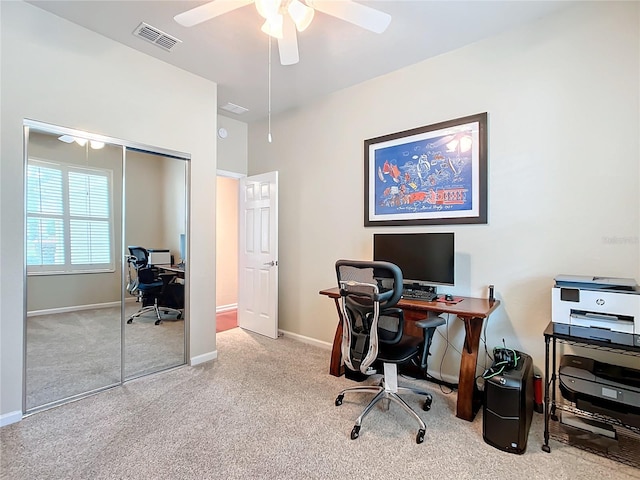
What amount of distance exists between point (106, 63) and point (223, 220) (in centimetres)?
314

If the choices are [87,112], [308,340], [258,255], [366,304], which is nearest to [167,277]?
[258,255]

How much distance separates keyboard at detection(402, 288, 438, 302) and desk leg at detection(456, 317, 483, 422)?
0.34 m

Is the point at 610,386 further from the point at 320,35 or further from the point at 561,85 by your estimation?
the point at 320,35

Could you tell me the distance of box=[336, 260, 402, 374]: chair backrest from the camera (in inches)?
80.6

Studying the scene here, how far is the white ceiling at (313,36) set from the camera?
2.27m

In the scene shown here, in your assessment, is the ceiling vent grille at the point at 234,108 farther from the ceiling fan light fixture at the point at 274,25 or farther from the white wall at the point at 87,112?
the ceiling fan light fixture at the point at 274,25

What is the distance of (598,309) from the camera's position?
187cm

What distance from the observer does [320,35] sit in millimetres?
2557

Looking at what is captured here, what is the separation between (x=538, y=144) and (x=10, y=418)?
4.28m

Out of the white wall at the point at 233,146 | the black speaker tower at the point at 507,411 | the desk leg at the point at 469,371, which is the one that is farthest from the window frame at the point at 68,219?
the black speaker tower at the point at 507,411

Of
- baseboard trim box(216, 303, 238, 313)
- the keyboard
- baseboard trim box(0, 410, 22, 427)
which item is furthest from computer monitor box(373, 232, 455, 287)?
baseboard trim box(216, 303, 238, 313)

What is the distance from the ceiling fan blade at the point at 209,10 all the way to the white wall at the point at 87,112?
126cm

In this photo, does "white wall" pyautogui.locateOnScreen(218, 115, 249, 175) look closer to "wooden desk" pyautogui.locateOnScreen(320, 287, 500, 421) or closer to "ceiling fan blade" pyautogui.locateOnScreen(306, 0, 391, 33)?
"ceiling fan blade" pyautogui.locateOnScreen(306, 0, 391, 33)

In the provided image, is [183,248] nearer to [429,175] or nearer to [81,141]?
[81,141]
